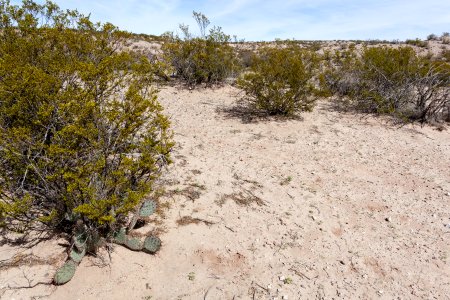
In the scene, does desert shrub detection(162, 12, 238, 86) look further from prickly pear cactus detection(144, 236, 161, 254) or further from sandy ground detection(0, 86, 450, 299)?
prickly pear cactus detection(144, 236, 161, 254)

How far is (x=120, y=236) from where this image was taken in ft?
12.3

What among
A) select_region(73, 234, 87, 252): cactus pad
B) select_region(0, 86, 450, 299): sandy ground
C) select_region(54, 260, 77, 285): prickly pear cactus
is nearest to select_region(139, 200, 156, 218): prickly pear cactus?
select_region(0, 86, 450, 299): sandy ground

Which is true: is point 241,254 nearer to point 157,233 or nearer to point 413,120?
point 157,233

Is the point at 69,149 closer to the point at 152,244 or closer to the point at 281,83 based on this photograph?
the point at 152,244

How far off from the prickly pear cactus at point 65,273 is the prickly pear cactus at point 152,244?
2.42 ft

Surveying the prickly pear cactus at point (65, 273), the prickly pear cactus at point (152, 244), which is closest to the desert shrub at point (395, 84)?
the prickly pear cactus at point (152, 244)

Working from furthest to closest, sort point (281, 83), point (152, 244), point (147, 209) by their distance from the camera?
1. point (281, 83)
2. point (147, 209)
3. point (152, 244)

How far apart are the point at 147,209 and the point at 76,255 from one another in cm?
96

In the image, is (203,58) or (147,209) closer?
(147,209)

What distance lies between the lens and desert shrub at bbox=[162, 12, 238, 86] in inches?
427

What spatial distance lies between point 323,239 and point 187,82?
8.32m

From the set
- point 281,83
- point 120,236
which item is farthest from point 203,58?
point 120,236

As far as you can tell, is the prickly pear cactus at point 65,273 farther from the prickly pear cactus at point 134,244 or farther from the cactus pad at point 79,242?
the prickly pear cactus at point 134,244

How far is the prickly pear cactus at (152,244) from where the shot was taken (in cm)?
368
